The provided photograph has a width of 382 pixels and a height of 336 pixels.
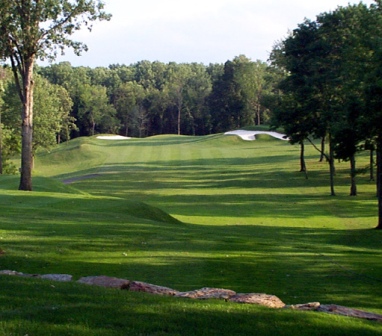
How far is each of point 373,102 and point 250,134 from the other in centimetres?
6936

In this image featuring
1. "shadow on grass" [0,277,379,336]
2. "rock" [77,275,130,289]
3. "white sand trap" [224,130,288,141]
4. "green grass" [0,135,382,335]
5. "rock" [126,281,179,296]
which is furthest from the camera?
"white sand trap" [224,130,288,141]

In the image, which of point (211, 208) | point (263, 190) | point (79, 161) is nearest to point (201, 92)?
point (79, 161)

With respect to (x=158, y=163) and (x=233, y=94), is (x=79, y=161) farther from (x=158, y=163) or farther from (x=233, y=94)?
(x=233, y=94)

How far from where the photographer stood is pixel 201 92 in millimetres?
128500

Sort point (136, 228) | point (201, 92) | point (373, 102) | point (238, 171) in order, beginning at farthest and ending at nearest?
point (201, 92), point (238, 171), point (373, 102), point (136, 228)

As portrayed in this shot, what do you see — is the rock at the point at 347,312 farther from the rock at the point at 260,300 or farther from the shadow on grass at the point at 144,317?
the rock at the point at 260,300

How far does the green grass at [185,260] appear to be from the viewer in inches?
261

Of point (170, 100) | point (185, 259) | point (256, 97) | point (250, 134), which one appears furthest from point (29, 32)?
point (170, 100)

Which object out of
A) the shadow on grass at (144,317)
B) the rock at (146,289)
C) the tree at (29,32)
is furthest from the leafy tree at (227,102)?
the shadow on grass at (144,317)

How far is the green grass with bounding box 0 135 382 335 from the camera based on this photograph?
6.62 meters

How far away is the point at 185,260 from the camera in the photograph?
1321 centimetres

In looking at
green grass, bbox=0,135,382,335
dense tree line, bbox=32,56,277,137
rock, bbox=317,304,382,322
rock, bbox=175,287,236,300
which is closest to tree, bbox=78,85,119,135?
Result: dense tree line, bbox=32,56,277,137

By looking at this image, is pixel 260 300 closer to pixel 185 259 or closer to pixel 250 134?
pixel 185 259

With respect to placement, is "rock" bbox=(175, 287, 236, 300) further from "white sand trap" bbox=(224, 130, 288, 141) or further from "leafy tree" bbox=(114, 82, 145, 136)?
"leafy tree" bbox=(114, 82, 145, 136)
